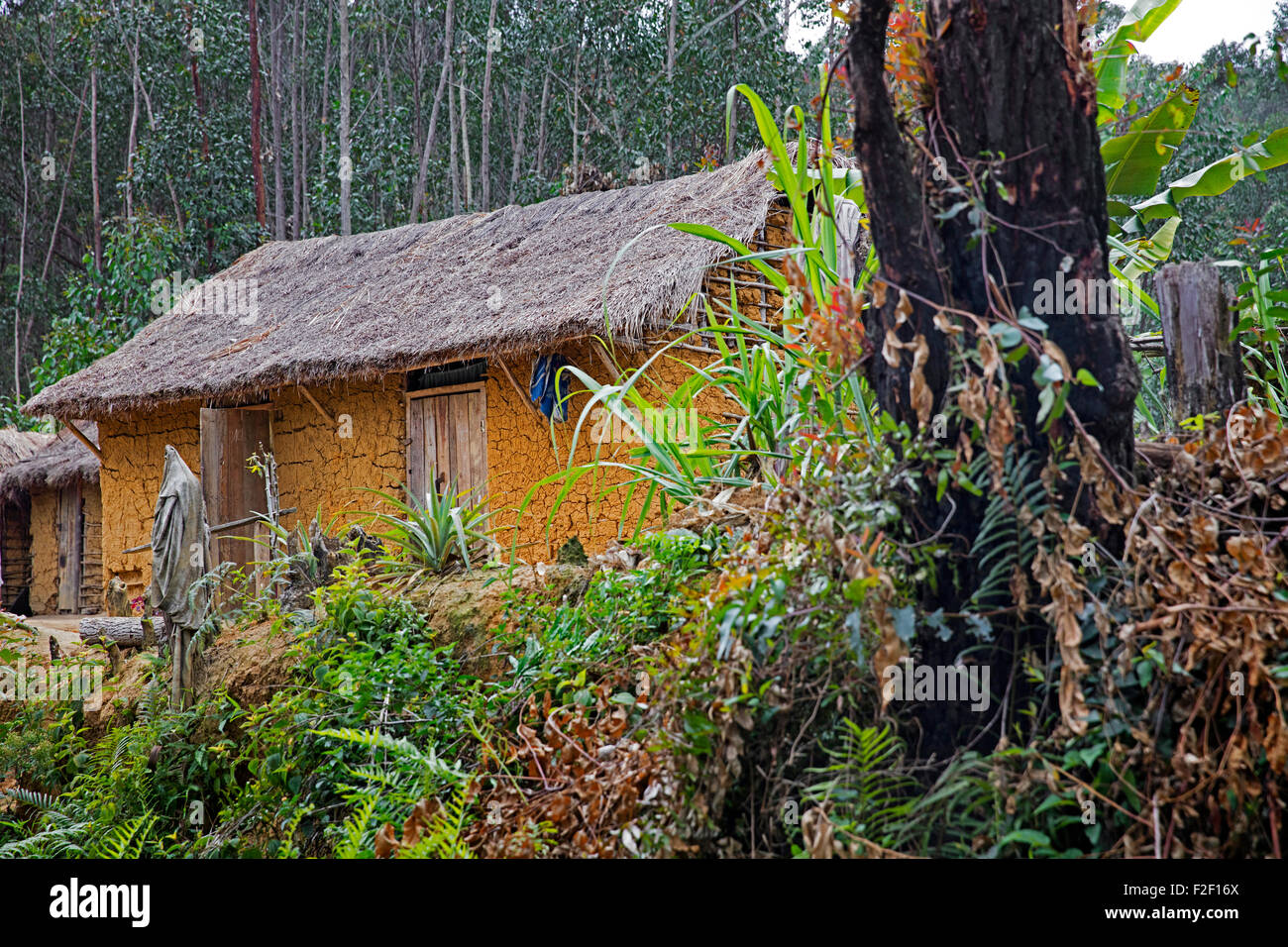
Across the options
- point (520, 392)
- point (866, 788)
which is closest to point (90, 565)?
point (520, 392)

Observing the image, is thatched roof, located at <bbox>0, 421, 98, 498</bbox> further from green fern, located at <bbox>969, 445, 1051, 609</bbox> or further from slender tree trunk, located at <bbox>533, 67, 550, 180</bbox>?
green fern, located at <bbox>969, 445, 1051, 609</bbox>

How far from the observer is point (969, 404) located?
7.51 feet

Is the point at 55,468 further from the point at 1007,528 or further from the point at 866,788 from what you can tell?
the point at 1007,528

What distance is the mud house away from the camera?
24.4ft

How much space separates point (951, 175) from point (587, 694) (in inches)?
70.2

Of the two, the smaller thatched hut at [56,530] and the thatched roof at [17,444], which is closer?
the smaller thatched hut at [56,530]

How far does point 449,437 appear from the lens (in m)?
8.34

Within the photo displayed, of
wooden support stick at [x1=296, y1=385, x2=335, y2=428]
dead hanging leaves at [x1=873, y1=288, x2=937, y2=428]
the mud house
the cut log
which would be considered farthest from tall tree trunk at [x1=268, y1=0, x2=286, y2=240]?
dead hanging leaves at [x1=873, y1=288, x2=937, y2=428]

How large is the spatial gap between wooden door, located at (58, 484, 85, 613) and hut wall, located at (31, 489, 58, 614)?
157mm

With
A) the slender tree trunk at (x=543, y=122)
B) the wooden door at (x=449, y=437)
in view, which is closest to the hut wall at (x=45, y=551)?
the wooden door at (x=449, y=437)

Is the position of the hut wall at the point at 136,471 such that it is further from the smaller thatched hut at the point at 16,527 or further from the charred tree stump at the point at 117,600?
the smaller thatched hut at the point at 16,527

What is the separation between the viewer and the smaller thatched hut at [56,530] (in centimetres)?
1466

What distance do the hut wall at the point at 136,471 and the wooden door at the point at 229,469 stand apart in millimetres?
913

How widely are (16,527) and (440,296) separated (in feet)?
36.9
